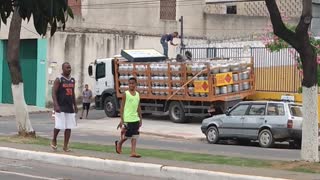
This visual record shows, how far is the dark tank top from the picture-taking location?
40.8 feet

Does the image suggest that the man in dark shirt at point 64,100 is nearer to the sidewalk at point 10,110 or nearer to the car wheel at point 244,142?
the car wheel at point 244,142

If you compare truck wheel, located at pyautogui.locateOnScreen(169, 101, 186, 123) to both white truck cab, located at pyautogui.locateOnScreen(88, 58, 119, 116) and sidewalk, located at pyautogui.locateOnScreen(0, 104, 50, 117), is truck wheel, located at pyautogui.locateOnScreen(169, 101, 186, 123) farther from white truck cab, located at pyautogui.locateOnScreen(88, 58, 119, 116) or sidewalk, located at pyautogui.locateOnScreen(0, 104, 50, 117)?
sidewalk, located at pyautogui.locateOnScreen(0, 104, 50, 117)

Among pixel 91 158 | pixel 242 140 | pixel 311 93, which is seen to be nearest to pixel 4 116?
pixel 242 140

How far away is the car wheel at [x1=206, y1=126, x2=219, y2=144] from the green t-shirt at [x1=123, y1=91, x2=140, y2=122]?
886 centimetres

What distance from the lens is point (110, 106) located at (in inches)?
A: 1214

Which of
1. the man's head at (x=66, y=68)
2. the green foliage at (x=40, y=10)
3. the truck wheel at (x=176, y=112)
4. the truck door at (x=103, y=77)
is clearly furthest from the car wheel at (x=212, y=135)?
the green foliage at (x=40, y=10)

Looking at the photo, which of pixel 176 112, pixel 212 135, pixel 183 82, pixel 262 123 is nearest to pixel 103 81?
pixel 176 112

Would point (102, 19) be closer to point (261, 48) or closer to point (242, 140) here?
point (261, 48)

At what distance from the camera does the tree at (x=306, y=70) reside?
1045cm

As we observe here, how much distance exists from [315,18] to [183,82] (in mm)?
8771

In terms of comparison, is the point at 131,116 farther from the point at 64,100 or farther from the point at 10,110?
the point at 10,110

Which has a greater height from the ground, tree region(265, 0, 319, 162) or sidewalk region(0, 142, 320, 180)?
tree region(265, 0, 319, 162)

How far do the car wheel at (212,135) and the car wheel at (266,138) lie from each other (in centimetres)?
179

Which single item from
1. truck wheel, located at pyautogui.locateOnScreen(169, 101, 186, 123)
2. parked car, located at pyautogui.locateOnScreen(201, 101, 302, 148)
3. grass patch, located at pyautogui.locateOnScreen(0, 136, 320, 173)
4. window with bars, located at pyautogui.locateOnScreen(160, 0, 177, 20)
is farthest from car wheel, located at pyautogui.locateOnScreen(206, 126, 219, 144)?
window with bars, located at pyautogui.locateOnScreen(160, 0, 177, 20)
